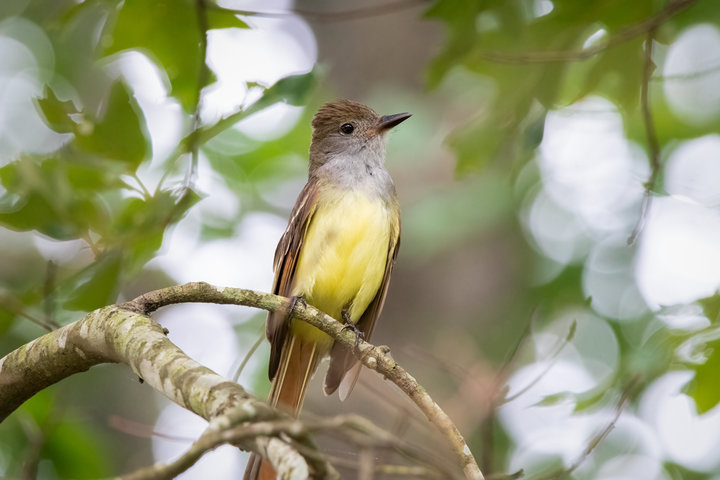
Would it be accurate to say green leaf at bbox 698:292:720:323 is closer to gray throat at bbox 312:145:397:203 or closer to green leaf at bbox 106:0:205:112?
gray throat at bbox 312:145:397:203

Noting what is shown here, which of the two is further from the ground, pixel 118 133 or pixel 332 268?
pixel 332 268

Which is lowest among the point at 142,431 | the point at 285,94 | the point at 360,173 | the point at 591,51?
the point at 142,431

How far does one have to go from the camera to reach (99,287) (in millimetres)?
3270

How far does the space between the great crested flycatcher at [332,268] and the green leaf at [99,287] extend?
1086 millimetres

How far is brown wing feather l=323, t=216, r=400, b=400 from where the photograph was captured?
4422mm

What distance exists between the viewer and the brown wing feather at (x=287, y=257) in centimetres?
443

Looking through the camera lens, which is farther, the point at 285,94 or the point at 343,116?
the point at 343,116

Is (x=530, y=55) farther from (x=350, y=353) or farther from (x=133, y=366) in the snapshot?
(x=133, y=366)

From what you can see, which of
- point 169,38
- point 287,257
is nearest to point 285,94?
point 169,38

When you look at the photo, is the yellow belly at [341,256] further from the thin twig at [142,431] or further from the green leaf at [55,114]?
the thin twig at [142,431]

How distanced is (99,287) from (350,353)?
1.48 m

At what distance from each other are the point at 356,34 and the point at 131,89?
3.74 meters

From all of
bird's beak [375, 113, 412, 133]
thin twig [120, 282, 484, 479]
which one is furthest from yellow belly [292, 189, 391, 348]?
thin twig [120, 282, 484, 479]

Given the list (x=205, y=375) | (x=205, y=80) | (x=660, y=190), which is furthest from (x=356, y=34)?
(x=205, y=375)
